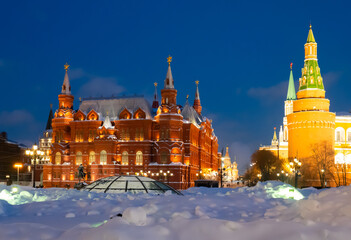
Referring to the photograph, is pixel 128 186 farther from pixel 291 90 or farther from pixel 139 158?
pixel 291 90

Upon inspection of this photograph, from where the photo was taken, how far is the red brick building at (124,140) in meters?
77.1

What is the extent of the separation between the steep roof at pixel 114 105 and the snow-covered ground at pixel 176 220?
68082 mm

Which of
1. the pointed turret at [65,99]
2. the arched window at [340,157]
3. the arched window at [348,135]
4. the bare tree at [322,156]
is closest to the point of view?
the bare tree at [322,156]

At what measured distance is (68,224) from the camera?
329 inches

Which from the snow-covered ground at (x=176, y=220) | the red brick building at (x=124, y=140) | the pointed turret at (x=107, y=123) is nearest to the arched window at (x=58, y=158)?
the red brick building at (x=124, y=140)

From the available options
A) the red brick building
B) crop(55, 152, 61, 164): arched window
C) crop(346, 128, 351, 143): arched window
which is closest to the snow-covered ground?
the red brick building

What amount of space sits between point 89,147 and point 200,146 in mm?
24959

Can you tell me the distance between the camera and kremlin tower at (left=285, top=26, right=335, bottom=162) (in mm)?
84625

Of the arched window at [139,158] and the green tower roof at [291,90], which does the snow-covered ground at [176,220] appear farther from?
the green tower roof at [291,90]

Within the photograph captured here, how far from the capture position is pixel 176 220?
682 cm

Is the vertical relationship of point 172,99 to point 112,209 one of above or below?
above

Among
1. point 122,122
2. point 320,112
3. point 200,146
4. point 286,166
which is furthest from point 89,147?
point 320,112

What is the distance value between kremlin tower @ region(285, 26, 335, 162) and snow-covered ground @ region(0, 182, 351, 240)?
7471 centimetres

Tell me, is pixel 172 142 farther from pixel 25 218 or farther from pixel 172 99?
pixel 25 218
